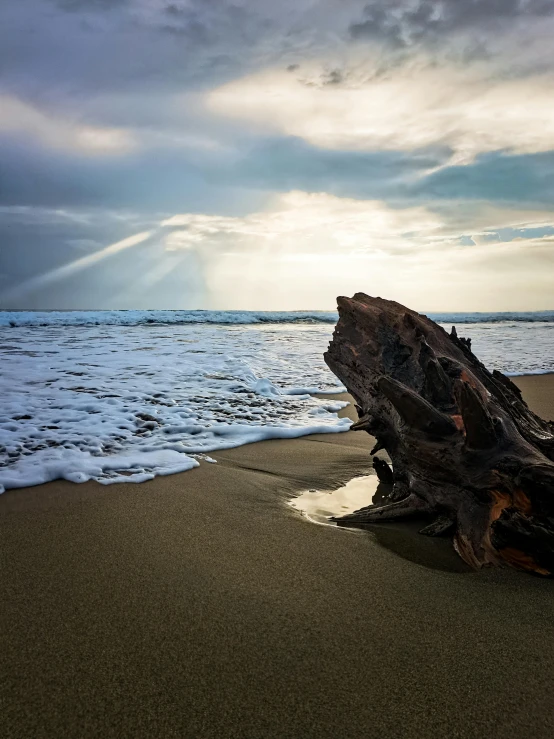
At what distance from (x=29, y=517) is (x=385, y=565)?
1.95m

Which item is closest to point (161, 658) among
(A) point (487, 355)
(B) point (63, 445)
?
(B) point (63, 445)

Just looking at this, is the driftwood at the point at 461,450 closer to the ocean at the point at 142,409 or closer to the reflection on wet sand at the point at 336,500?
the reflection on wet sand at the point at 336,500

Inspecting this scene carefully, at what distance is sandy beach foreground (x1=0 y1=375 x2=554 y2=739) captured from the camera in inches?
55.6

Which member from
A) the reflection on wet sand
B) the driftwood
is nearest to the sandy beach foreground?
the driftwood

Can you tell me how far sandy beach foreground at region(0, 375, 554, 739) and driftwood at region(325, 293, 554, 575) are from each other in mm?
142

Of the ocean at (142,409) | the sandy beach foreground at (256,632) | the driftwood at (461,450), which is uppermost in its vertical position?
the driftwood at (461,450)

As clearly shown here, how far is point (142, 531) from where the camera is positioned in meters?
2.67

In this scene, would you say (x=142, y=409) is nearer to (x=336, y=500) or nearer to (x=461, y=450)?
(x=336, y=500)

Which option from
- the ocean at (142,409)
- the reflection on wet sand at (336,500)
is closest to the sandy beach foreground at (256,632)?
the reflection on wet sand at (336,500)

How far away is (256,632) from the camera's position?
70.0 inches

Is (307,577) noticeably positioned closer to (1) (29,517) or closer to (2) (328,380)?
(1) (29,517)

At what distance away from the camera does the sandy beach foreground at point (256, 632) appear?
1411 mm

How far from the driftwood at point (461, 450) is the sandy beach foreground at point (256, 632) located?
5.6 inches

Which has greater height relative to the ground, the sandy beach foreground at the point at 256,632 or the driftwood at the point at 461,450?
the driftwood at the point at 461,450
